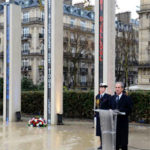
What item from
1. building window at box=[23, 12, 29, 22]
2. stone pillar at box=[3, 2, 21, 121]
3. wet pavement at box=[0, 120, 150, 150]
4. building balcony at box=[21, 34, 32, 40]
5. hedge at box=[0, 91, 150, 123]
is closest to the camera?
wet pavement at box=[0, 120, 150, 150]

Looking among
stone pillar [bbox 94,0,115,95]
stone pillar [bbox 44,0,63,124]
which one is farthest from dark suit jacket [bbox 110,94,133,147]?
stone pillar [bbox 44,0,63,124]

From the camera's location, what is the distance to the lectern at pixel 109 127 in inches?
350

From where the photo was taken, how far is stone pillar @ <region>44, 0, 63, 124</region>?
18.8m

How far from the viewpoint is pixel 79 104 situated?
73.2 feet

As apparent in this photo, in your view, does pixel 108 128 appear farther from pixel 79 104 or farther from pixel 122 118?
pixel 79 104

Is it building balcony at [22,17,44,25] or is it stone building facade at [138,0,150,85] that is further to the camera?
building balcony at [22,17,44,25]

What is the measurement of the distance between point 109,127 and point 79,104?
1339cm

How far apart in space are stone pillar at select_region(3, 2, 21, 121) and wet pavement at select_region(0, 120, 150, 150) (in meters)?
2.79

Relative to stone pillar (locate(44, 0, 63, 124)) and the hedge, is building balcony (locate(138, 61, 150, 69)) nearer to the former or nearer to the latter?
the hedge

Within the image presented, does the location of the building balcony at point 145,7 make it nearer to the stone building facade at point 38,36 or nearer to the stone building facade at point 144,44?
the stone building facade at point 144,44

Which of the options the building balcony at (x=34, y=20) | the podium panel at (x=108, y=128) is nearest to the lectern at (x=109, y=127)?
the podium panel at (x=108, y=128)

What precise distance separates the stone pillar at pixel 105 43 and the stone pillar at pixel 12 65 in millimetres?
5644

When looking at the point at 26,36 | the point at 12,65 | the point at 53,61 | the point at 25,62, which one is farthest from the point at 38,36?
the point at 53,61

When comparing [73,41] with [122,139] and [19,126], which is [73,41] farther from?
[122,139]
